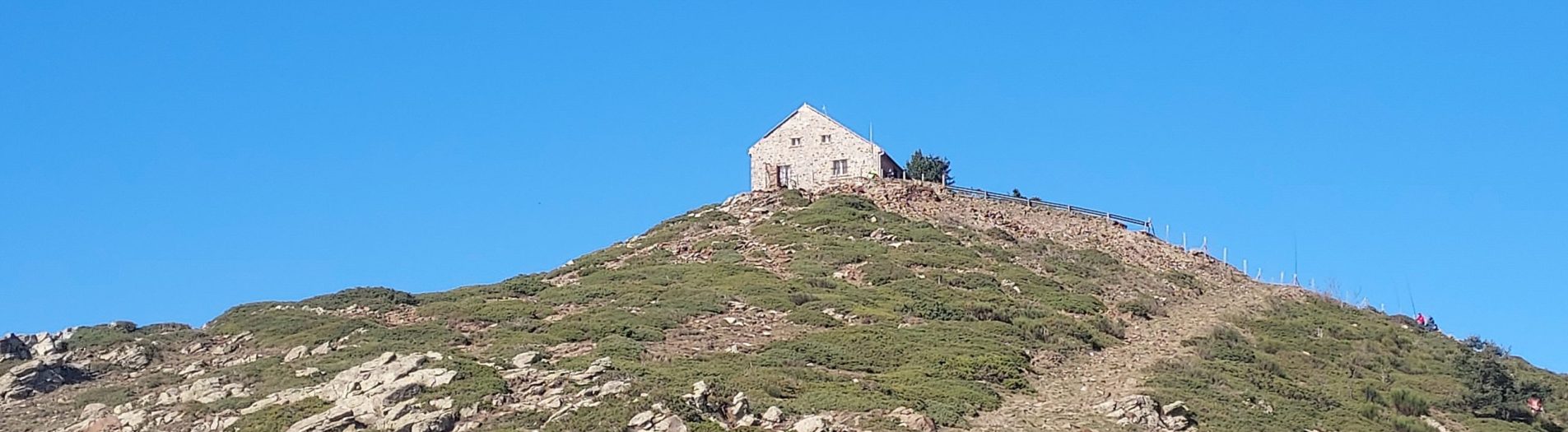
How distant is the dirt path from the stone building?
1871 centimetres

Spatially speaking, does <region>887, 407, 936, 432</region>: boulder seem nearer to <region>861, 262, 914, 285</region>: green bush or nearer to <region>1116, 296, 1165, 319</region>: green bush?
<region>861, 262, 914, 285</region>: green bush

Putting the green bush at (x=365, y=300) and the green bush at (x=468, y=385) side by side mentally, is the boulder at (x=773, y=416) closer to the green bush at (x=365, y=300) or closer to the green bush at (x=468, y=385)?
the green bush at (x=468, y=385)

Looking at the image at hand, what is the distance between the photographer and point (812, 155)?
83312 millimetres

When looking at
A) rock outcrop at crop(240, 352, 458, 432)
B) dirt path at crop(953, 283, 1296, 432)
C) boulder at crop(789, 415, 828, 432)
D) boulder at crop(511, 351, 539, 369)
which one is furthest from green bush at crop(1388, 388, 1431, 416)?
rock outcrop at crop(240, 352, 458, 432)

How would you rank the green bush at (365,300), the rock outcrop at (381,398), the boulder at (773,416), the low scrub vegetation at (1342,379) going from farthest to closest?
1. the green bush at (365,300)
2. the low scrub vegetation at (1342,379)
3. the boulder at (773,416)
4. the rock outcrop at (381,398)

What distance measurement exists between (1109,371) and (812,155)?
31475 mm

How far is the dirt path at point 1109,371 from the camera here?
45.9 metres

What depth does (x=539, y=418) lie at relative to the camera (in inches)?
1694

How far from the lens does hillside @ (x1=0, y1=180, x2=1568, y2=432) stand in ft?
148

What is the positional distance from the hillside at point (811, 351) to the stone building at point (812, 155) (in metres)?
6.17

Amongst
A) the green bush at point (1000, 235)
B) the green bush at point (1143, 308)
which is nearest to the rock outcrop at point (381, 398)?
the green bush at point (1143, 308)

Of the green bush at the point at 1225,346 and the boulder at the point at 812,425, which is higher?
the green bush at the point at 1225,346

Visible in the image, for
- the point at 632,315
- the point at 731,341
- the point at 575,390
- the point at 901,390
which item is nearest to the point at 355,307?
the point at 632,315

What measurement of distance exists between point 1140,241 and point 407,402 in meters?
41.2
